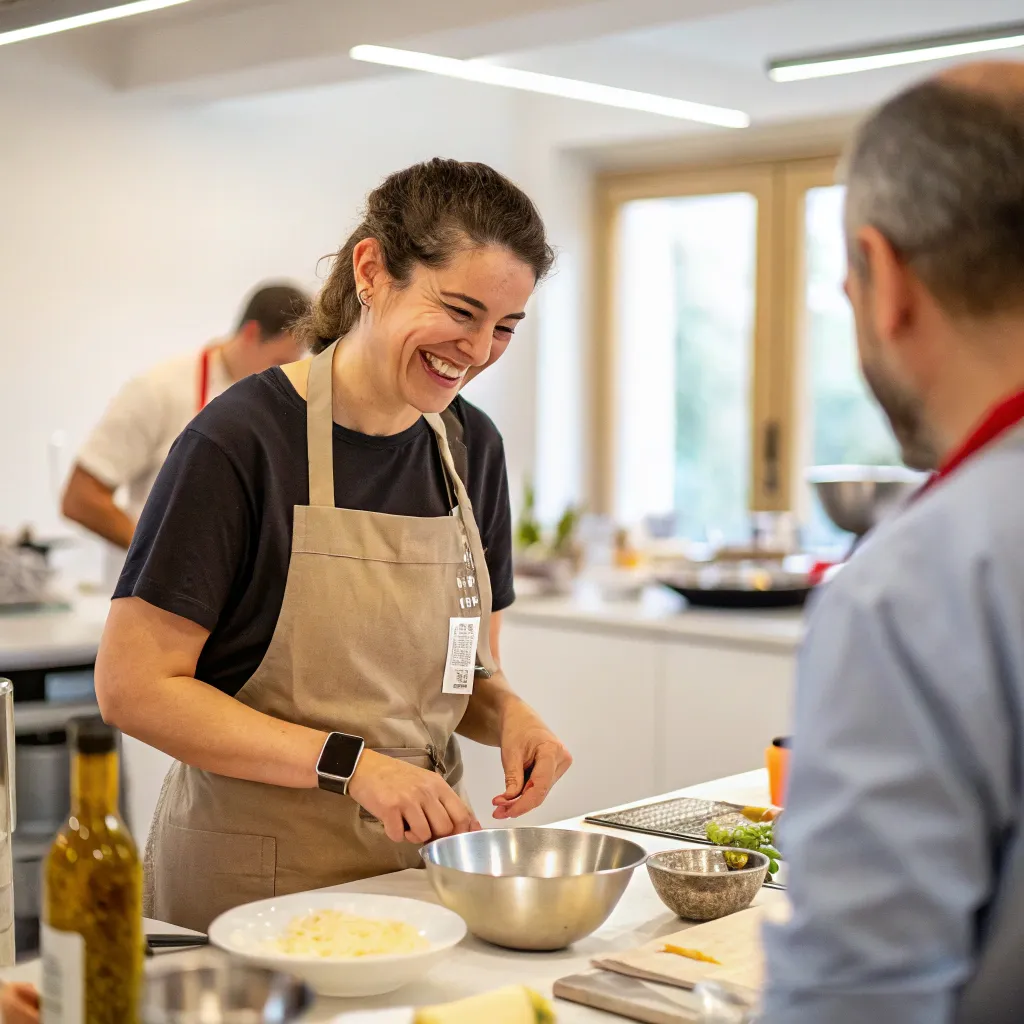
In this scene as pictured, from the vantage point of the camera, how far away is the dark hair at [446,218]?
1761 millimetres

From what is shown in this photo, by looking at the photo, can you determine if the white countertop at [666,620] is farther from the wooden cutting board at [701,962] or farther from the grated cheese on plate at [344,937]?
the grated cheese on plate at [344,937]

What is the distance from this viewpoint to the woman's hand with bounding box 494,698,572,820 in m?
1.83

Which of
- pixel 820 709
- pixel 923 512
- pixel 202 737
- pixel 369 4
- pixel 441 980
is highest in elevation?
pixel 369 4

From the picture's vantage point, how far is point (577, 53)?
628 cm

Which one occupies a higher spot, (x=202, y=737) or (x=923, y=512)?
(x=923, y=512)

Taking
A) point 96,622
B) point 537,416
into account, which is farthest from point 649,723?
point 537,416

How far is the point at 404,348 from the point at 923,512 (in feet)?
3.37

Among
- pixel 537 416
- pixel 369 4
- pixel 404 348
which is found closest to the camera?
pixel 404 348

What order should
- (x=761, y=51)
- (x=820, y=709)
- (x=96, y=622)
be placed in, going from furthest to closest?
1. (x=761, y=51)
2. (x=96, y=622)
3. (x=820, y=709)

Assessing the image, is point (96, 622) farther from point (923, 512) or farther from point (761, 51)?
point (761, 51)

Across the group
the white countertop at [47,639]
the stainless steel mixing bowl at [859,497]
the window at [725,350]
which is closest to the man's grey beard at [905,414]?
the white countertop at [47,639]

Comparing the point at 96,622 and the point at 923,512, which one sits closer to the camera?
the point at 923,512

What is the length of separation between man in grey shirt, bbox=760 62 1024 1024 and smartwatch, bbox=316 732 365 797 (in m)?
0.84

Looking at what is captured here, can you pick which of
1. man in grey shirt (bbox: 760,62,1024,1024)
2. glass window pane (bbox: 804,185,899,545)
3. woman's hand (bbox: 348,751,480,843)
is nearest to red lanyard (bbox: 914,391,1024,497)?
man in grey shirt (bbox: 760,62,1024,1024)
